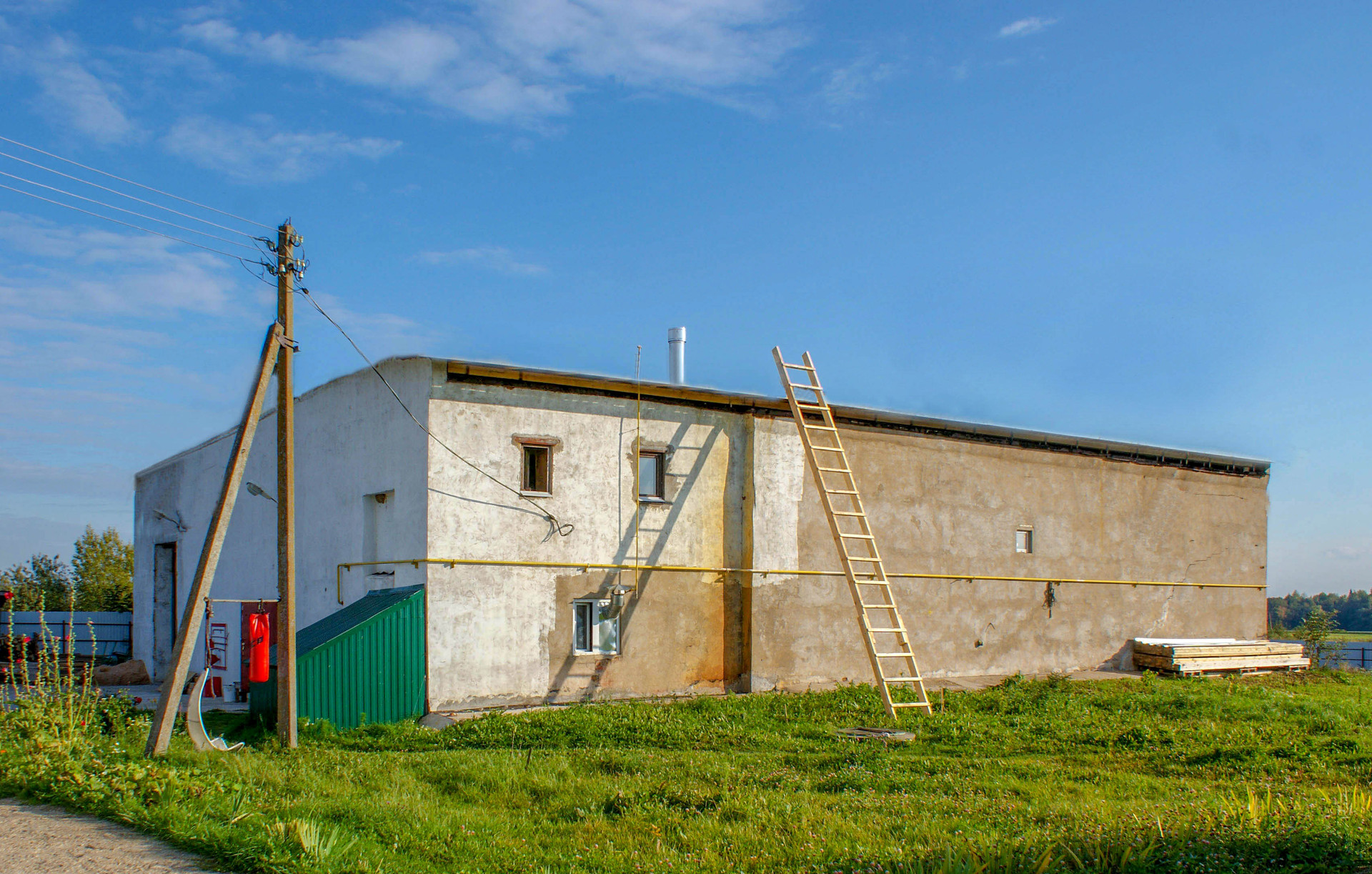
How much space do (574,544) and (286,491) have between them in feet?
16.8

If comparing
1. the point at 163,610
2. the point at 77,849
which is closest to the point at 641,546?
the point at 77,849

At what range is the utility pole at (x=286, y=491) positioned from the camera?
38.7 ft

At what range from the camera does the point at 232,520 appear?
20.8 metres

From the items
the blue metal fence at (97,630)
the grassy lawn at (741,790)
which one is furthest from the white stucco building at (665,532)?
the blue metal fence at (97,630)

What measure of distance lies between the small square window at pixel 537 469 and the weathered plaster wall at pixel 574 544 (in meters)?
0.12

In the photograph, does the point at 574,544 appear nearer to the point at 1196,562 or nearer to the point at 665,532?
the point at 665,532

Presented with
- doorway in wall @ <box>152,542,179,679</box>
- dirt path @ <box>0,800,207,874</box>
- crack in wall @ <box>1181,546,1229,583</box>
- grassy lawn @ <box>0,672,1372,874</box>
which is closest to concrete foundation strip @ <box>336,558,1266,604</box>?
crack in wall @ <box>1181,546,1229,583</box>

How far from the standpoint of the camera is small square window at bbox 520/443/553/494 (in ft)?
52.3

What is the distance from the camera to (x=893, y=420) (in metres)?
19.0

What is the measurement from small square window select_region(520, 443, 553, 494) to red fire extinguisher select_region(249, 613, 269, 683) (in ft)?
14.0

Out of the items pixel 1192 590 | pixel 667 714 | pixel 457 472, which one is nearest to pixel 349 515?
pixel 457 472

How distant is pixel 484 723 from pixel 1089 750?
7.24 m

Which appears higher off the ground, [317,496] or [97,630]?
[317,496]

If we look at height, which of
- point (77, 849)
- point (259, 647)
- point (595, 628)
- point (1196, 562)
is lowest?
point (77, 849)
